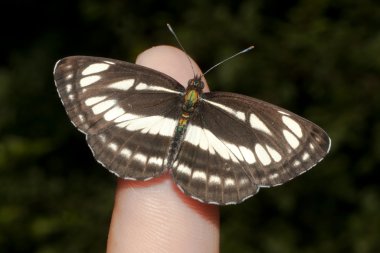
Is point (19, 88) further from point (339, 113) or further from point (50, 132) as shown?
point (339, 113)

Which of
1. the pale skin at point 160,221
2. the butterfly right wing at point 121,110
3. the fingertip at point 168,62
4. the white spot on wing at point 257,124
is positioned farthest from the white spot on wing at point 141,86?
the white spot on wing at point 257,124

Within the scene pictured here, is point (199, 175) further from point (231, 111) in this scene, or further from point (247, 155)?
point (231, 111)

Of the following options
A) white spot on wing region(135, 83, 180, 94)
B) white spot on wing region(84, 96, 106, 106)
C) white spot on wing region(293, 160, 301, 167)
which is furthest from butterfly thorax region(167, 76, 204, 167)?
white spot on wing region(293, 160, 301, 167)

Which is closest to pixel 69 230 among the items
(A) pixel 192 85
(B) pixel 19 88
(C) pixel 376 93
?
(B) pixel 19 88

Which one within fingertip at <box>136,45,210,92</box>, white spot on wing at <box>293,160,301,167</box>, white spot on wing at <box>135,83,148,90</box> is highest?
fingertip at <box>136,45,210,92</box>

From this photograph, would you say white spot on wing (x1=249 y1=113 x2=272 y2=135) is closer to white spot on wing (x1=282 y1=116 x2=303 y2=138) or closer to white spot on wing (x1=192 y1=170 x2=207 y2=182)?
white spot on wing (x1=282 y1=116 x2=303 y2=138)
